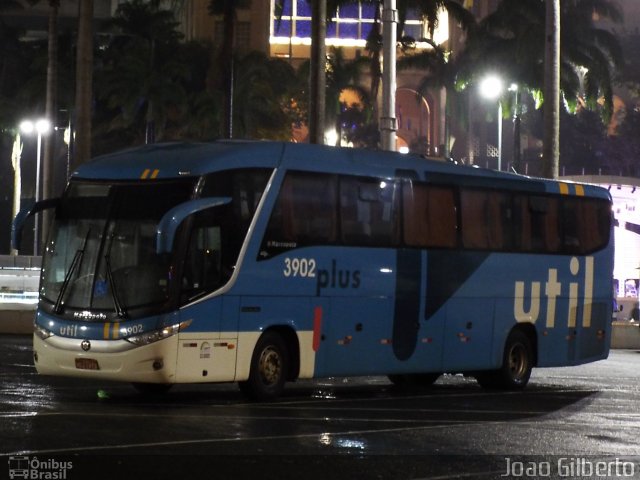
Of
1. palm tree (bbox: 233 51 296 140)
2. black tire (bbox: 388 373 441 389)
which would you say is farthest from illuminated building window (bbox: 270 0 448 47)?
black tire (bbox: 388 373 441 389)

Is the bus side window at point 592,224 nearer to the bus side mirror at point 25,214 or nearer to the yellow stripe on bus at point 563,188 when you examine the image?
the yellow stripe on bus at point 563,188

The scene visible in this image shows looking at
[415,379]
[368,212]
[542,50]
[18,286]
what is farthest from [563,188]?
[542,50]

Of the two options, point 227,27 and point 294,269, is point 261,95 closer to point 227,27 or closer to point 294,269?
point 227,27

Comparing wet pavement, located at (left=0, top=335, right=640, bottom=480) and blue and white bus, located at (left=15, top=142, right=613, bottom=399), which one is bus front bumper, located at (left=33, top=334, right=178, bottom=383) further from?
wet pavement, located at (left=0, top=335, right=640, bottom=480)

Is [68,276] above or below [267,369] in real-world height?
above

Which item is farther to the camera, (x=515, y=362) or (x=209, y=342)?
(x=515, y=362)

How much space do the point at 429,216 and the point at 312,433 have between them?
24.4 feet

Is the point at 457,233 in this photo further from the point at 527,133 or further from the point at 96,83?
the point at 527,133

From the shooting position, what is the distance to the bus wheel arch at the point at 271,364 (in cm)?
1884

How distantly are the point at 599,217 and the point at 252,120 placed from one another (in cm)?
5196

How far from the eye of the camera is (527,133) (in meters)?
130

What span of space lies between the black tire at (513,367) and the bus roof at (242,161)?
310cm

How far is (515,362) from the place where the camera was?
23766 mm

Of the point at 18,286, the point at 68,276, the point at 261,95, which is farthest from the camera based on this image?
the point at 261,95
